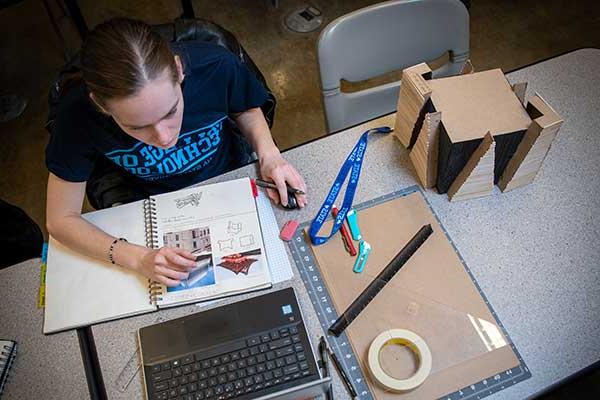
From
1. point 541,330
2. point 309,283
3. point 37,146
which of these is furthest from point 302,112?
point 541,330

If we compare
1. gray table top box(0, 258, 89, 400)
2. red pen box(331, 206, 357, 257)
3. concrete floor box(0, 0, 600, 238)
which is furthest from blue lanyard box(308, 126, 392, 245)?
concrete floor box(0, 0, 600, 238)

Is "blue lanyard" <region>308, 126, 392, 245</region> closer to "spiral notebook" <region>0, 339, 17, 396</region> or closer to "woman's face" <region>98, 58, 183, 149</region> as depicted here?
"woman's face" <region>98, 58, 183, 149</region>

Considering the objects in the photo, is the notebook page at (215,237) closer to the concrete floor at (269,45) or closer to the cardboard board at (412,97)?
the cardboard board at (412,97)

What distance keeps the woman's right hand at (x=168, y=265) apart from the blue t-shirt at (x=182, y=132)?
251 mm

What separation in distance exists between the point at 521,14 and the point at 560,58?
130cm

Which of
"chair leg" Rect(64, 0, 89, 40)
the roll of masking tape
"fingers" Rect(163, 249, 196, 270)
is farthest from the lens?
"chair leg" Rect(64, 0, 89, 40)

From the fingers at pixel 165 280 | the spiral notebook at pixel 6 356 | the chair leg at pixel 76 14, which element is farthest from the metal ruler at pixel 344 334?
the chair leg at pixel 76 14

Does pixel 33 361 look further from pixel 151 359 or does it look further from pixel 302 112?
pixel 302 112

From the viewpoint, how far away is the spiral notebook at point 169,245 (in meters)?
0.99

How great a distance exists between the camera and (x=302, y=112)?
7.25 ft

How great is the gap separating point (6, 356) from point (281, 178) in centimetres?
59

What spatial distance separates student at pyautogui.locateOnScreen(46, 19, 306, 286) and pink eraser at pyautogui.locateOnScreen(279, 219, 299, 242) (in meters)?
0.05

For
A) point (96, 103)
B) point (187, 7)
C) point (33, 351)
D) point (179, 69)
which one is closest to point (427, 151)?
point (179, 69)

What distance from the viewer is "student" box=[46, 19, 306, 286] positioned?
2.93 feet
